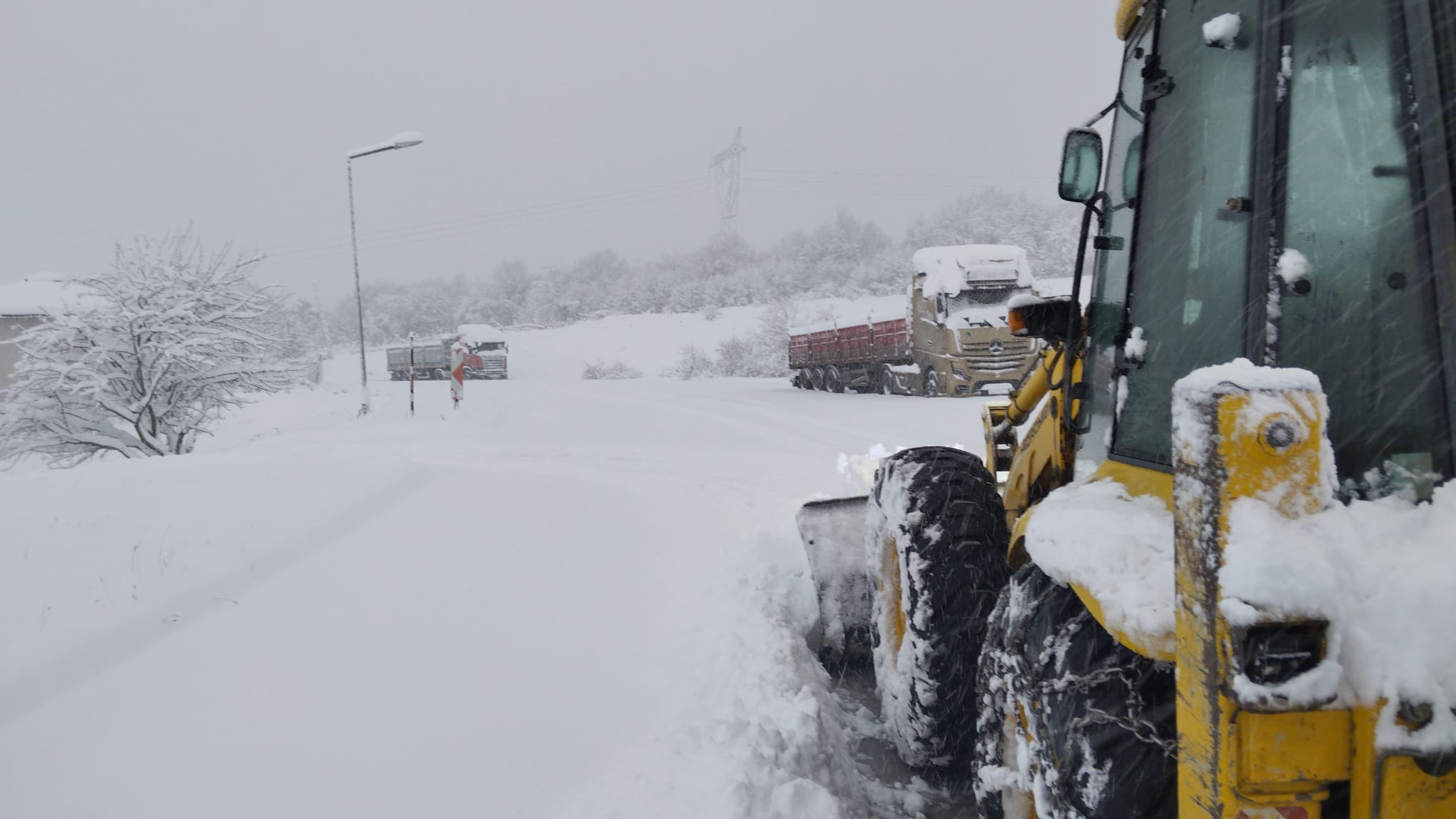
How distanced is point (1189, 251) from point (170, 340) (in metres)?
13.6

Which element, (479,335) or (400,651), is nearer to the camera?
(400,651)

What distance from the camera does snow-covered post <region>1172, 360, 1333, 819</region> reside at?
1.14m

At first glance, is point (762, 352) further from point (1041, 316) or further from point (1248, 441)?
point (1248, 441)

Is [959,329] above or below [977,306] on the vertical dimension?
below

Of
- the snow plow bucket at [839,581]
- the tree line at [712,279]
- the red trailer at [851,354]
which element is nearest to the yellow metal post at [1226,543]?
the snow plow bucket at [839,581]

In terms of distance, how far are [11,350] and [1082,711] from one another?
53.4ft

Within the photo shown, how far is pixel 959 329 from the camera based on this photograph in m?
17.1

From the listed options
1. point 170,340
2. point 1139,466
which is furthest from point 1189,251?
point 170,340

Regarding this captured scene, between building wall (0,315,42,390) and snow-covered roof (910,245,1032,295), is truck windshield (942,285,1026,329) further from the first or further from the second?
building wall (0,315,42,390)

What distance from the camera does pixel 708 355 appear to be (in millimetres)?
38312

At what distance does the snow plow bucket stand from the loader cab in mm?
2465

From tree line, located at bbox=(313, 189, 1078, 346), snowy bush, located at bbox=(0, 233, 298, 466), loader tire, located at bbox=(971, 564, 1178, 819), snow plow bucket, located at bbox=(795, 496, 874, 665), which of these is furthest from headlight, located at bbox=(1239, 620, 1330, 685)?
tree line, located at bbox=(313, 189, 1078, 346)

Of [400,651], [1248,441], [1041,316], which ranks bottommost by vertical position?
[400,651]

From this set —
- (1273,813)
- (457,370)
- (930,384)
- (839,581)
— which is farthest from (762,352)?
(1273,813)
